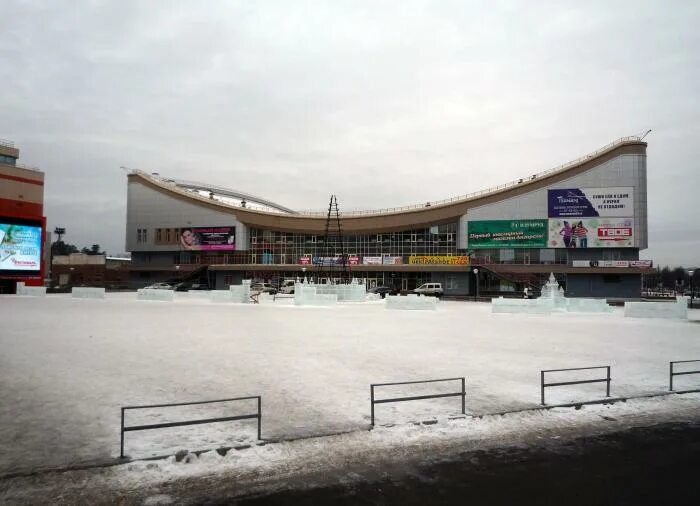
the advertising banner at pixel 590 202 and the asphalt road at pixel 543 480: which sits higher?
the advertising banner at pixel 590 202

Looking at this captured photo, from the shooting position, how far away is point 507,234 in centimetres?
7212

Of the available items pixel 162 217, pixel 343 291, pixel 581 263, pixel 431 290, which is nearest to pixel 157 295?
pixel 343 291

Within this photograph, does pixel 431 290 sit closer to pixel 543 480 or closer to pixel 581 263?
pixel 581 263

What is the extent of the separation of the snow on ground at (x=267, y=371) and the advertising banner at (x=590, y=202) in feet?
158

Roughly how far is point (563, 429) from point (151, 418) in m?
7.92

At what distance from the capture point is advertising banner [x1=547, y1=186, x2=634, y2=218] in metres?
68.9

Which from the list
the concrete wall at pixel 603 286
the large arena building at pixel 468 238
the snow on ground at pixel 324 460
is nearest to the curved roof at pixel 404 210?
the large arena building at pixel 468 238

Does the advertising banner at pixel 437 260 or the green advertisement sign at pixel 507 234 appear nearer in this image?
the advertising banner at pixel 437 260

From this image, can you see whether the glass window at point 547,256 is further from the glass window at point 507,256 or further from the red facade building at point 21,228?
the red facade building at point 21,228

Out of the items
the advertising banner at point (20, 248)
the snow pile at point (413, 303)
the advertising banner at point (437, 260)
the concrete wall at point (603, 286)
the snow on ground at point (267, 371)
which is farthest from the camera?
the advertising banner at point (437, 260)

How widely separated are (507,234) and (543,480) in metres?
68.7

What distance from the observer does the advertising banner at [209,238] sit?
83.6m

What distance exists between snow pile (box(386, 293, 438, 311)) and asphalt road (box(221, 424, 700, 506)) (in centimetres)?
2865

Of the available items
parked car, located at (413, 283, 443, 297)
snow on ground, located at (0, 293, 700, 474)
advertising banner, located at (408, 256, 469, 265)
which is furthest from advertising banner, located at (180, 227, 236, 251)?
snow on ground, located at (0, 293, 700, 474)
